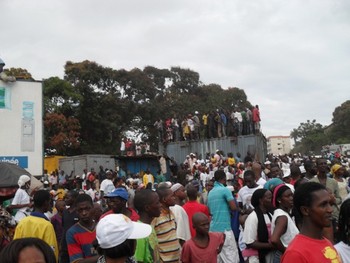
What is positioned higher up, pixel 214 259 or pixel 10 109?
pixel 10 109

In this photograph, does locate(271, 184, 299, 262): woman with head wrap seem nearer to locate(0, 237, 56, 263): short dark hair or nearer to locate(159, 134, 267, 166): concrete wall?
A: locate(0, 237, 56, 263): short dark hair

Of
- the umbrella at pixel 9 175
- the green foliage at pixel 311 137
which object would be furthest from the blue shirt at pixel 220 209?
the green foliage at pixel 311 137

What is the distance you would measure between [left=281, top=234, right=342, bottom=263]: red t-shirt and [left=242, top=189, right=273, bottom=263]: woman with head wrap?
1.82m

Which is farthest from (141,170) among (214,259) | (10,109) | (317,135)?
(317,135)

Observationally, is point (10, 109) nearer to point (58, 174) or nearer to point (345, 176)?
point (58, 174)

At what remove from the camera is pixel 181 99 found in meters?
40.2

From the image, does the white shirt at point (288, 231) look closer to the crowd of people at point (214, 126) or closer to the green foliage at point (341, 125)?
the crowd of people at point (214, 126)

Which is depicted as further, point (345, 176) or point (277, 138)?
point (277, 138)

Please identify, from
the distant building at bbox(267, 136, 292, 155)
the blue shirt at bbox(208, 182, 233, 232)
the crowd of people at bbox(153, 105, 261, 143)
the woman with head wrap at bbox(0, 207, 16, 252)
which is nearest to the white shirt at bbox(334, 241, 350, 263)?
the woman with head wrap at bbox(0, 207, 16, 252)

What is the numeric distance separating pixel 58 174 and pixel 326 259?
69.1 feet

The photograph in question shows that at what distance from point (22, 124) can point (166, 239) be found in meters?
13.2

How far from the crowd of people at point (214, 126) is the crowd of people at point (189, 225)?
44.0ft

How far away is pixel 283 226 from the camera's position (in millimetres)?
4219

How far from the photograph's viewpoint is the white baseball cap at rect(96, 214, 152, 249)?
2.75 metres
